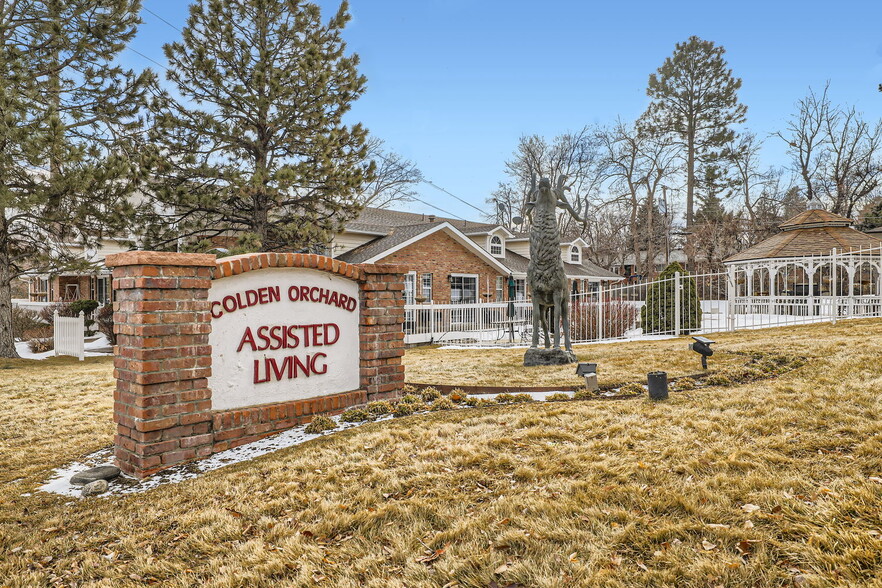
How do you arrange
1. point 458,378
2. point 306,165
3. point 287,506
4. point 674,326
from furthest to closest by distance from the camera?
point 306,165, point 674,326, point 458,378, point 287,506

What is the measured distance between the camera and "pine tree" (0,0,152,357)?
10.6m

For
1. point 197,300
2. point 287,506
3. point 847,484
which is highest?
point 197,300

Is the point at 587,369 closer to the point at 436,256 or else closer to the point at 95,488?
the point at 95,488

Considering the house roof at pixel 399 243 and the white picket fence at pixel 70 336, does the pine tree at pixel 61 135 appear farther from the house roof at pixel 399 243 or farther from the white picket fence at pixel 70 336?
the house roof at pixel 399 243

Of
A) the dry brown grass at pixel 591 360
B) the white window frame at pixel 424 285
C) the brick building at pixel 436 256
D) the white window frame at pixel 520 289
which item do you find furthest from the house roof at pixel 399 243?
the dry brown grass at pixel 591 360

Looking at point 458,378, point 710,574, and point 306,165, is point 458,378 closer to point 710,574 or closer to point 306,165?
point 710,574

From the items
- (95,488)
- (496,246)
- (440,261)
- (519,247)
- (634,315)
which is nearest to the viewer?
(95,488)

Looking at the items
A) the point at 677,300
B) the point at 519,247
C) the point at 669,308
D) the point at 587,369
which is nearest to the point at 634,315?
the point at 669,308

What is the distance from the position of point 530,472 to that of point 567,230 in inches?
1491

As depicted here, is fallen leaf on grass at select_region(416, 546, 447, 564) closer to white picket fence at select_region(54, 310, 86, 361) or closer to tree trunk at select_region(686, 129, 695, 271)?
white picket fence at select_region(54, 310, 86, 361)

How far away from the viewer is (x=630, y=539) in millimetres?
2500

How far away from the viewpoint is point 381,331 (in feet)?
18.3

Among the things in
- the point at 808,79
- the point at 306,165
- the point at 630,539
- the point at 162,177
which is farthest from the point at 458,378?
the point at 808,79

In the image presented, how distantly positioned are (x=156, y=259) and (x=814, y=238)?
2183cm
